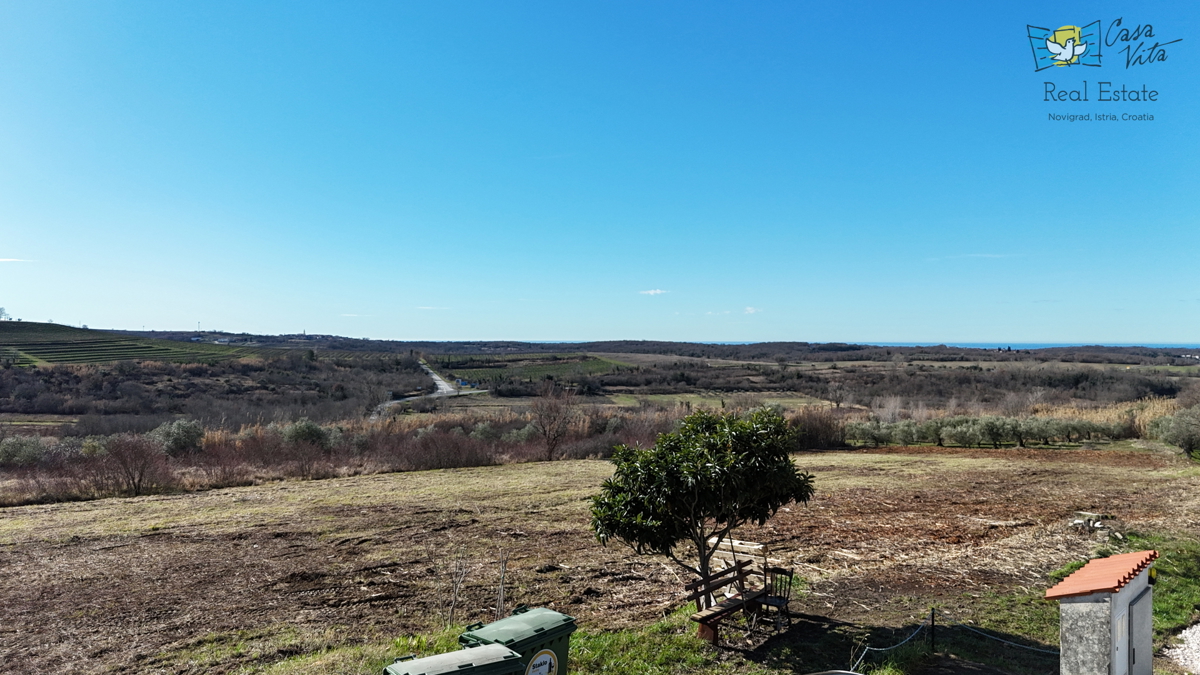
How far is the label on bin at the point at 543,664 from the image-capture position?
18.0 ft

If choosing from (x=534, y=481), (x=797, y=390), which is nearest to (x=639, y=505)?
(x=534, y=481)

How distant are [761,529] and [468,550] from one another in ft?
23.2

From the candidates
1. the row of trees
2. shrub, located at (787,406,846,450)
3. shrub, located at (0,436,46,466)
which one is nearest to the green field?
shrub, located at (787,406,846,450)

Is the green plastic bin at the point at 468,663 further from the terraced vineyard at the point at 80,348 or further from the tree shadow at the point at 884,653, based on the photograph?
the terraced vineyard at the point at 80,348

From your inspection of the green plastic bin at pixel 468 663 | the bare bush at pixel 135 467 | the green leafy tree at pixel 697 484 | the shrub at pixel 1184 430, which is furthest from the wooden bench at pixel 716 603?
the shrub at pixel 1184 430

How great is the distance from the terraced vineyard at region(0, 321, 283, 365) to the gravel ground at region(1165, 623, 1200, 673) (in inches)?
3673

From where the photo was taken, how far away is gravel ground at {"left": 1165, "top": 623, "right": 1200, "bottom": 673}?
7012 millimetres

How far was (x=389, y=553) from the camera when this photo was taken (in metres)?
12.9

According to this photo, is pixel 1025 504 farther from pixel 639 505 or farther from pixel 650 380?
pixel 650 380

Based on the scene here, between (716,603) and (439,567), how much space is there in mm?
6080

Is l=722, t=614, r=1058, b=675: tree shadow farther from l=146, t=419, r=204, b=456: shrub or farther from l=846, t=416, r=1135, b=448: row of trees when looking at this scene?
l=146, t=419, r=204, b=456: shrub

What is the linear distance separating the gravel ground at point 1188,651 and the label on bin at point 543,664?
7458 millimetres

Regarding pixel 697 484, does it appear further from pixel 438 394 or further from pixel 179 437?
pixel 438 394

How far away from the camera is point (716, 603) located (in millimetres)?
8273
